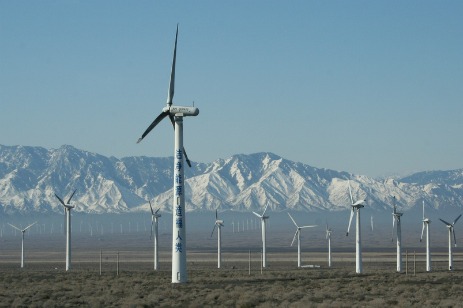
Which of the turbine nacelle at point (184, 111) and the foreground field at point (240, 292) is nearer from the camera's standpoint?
the foreground field at point (240, 292)

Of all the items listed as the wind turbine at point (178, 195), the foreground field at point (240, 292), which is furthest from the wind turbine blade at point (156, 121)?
the foreground field at point (240, 292)

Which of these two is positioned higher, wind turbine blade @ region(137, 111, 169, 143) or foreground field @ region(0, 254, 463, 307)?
wind turbine blade @ region(137, 111, 169, 143)

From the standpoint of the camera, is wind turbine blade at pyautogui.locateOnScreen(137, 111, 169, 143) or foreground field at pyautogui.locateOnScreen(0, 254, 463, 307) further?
A: wind turbine blade at pyautogui.locateOnScreen(137, 111, 169, 143)

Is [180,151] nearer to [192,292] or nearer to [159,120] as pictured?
[159,120]

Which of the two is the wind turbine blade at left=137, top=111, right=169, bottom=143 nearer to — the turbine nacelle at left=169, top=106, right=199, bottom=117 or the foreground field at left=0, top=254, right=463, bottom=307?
the turbine nacelle at left=169, top=106, right=199, bottom=117

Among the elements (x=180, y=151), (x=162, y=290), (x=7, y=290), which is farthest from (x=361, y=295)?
(x=7, y=290)

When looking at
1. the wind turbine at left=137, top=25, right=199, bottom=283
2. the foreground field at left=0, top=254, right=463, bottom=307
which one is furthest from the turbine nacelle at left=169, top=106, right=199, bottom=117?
the foreground field at left=0, top=254, right=463, bottom=307

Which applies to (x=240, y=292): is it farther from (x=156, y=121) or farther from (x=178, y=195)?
(x=156, y=121)

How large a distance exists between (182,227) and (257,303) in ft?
57.3

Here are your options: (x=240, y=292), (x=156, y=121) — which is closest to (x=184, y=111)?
(x=156, y=121)

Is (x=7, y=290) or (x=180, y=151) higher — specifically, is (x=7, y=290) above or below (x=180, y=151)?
below

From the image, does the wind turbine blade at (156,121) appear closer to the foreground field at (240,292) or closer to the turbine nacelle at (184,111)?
the turbine nacelle at (184,111)

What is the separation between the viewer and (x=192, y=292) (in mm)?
66875

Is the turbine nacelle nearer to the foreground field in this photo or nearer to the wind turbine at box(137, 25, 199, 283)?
the wind turbine at box(137, 25, 199, 283)
